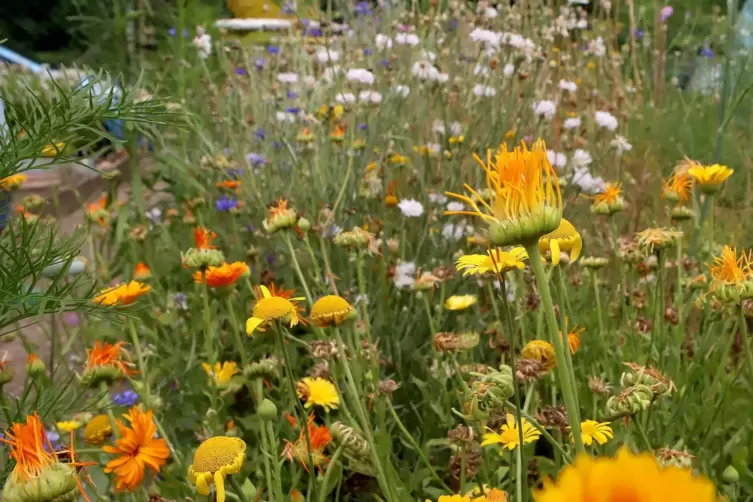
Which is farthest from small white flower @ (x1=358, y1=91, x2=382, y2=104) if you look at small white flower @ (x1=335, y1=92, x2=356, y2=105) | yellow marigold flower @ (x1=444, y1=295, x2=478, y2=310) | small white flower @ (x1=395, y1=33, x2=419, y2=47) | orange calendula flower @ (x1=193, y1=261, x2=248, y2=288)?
orange calendula flower @ (x1=193, y1=261, x2=248, y2=288)

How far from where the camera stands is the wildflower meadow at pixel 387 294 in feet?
1.96

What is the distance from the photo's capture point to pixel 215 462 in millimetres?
565

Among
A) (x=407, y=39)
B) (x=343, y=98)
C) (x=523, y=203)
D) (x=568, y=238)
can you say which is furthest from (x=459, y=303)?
(x=407, y=39)

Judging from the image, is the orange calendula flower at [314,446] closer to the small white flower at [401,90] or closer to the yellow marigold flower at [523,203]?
the yellow marigold flower at [523,203]

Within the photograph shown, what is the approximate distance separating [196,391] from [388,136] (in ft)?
2.82

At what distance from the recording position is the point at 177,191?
7.02ft

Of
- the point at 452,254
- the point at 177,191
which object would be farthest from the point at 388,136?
the point at 177,191

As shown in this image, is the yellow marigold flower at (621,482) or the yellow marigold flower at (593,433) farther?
the yellow marigold flower at (593,433)

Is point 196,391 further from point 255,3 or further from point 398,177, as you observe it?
point 255,3

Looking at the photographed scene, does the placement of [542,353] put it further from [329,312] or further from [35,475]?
[35,475]

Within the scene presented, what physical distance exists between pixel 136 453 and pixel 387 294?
0.71 meters

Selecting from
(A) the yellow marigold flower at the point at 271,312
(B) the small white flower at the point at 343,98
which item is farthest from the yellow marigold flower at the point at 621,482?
(B) the small white flower at the point at 343,98

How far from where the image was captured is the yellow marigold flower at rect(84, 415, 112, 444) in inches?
34.7

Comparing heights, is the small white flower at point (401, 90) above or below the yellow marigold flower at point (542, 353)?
below
